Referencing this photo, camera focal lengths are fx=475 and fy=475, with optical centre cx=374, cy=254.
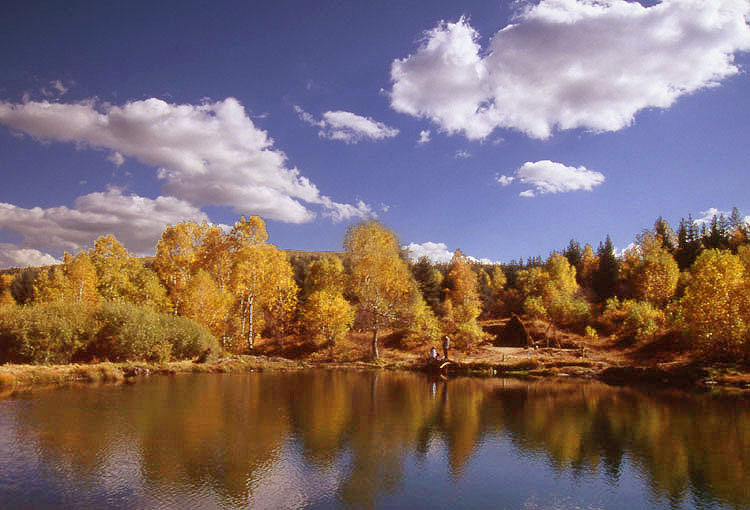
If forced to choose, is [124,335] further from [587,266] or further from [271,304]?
[587,266]

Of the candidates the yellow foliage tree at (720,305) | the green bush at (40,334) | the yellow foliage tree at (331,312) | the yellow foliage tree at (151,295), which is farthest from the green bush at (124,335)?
the yellow foliage tree at (720,305)

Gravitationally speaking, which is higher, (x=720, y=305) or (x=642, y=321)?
(x=720, y=305)

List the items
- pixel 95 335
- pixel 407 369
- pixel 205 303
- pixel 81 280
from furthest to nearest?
pixel 81 280 < pixel 205 303 < pixel 407 369 < pixel 95 335

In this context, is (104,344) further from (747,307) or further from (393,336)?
(747,307)

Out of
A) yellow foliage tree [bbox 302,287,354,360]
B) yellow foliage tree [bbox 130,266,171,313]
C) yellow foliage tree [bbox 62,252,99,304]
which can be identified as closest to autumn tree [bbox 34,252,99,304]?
yellow foliage tree [bbox 62,252,99,304]

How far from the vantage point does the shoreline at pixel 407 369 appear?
1276 inches

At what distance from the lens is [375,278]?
5122 centimetres

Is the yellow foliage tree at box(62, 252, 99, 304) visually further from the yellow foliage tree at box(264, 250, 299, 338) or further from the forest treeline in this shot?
the yellow foliage tree at box(264, 250, 299, 338)

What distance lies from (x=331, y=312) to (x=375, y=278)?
6060mm

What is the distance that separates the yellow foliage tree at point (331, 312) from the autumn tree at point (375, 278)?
1.85 meters

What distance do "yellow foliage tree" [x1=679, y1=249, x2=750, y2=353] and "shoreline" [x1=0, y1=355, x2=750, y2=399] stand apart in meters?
2.81

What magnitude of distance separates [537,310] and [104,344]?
5031cm

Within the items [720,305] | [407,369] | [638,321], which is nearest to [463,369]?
[407,369]

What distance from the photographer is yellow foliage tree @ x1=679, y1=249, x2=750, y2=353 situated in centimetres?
3834
